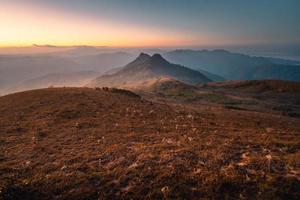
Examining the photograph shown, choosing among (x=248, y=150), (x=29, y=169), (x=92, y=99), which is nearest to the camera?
(x=29, y=169)

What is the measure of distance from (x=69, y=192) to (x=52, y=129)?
14.6m

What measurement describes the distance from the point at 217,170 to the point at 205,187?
205 centimetres

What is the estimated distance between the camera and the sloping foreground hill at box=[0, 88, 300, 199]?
38.1 ft

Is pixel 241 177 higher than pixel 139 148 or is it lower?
higher

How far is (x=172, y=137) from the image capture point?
68.0 feet

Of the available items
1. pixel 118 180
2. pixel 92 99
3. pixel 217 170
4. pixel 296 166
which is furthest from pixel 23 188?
pixel 92 99

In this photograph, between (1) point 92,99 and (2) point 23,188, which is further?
(1) point 92,99

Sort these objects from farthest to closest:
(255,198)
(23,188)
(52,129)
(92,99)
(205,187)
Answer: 1. (92,99)
2. (52,129)
3. (23,188)
4. (205,187)
5. (255,198)

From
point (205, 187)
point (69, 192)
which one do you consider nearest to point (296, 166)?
point (205, 187)

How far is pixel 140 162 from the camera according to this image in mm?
15016

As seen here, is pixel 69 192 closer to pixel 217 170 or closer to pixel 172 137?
pixel 217 170

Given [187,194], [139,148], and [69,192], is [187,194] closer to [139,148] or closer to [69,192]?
[69,192]

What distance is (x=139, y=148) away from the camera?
17781 millimetres

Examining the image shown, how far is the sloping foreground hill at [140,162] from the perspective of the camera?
457 inches
